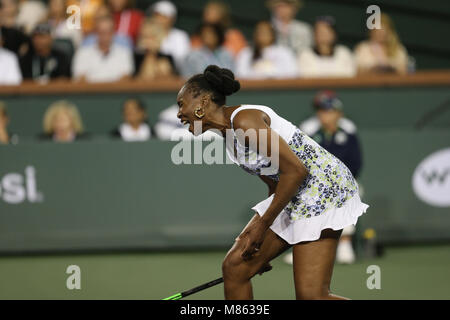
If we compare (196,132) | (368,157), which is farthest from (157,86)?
(196,132)

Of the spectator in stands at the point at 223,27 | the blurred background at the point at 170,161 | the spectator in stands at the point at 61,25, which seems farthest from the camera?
the spectator in stands at the point at 61,25

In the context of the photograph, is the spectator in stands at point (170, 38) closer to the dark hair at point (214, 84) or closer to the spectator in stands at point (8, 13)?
the spectator in stands at point (8, 13)

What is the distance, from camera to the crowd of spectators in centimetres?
952

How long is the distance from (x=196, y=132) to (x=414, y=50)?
8.85 m

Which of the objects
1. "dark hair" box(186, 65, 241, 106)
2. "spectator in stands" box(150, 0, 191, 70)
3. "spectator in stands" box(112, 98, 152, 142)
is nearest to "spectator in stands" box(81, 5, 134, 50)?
"spectator in stands" box(150, 0, 191, 70)

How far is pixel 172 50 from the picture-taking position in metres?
10.1

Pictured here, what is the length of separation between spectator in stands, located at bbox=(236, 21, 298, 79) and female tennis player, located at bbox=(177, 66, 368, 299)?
507 cm

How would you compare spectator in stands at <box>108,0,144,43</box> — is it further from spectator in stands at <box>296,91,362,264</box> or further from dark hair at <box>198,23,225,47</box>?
spectator in stands at <box>296,91,362,264</box>

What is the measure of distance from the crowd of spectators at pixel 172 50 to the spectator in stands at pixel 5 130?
0.69 metres

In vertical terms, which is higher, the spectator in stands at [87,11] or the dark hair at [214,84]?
the spectator in stands at [87,11]

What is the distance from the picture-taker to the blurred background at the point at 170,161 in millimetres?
7590

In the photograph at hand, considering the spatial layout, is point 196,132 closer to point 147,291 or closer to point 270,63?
point 147,291

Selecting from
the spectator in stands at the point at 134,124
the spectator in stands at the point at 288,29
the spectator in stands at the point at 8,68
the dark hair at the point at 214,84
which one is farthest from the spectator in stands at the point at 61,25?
the dark hair at the point at 214,84
